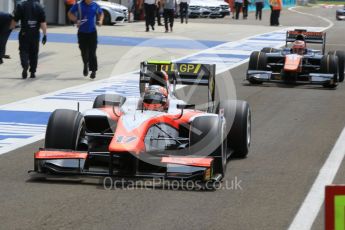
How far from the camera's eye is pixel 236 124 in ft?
33.8

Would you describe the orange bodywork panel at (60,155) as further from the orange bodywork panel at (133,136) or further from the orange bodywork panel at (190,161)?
the orange bodywork panel at (190,161)

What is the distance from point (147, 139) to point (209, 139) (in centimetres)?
61

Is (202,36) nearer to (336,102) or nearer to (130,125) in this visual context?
(336,102)

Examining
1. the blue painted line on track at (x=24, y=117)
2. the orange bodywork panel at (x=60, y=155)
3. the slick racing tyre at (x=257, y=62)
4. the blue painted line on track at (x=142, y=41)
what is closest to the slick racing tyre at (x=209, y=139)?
the orange bodywork panel at (x=60, y=155)

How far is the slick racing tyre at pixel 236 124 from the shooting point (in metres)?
10.3

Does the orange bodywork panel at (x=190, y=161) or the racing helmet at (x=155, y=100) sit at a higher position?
the racing helmet at (x=155, y=100)

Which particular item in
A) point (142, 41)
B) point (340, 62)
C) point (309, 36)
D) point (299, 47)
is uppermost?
point (309, 36)

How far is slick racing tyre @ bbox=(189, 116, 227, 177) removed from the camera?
358 inches

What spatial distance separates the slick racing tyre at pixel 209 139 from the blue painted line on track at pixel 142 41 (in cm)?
1999

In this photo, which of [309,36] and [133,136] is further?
[309,36]

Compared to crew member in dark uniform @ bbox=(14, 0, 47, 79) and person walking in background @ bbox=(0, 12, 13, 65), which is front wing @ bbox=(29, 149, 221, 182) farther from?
person walking in background @ bbox=(0, 12, 13, 65)

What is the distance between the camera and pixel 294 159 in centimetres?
1061

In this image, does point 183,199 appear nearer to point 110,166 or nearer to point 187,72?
point 110,166

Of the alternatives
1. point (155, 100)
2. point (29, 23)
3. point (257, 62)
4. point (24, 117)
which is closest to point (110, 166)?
point (155, 100)
